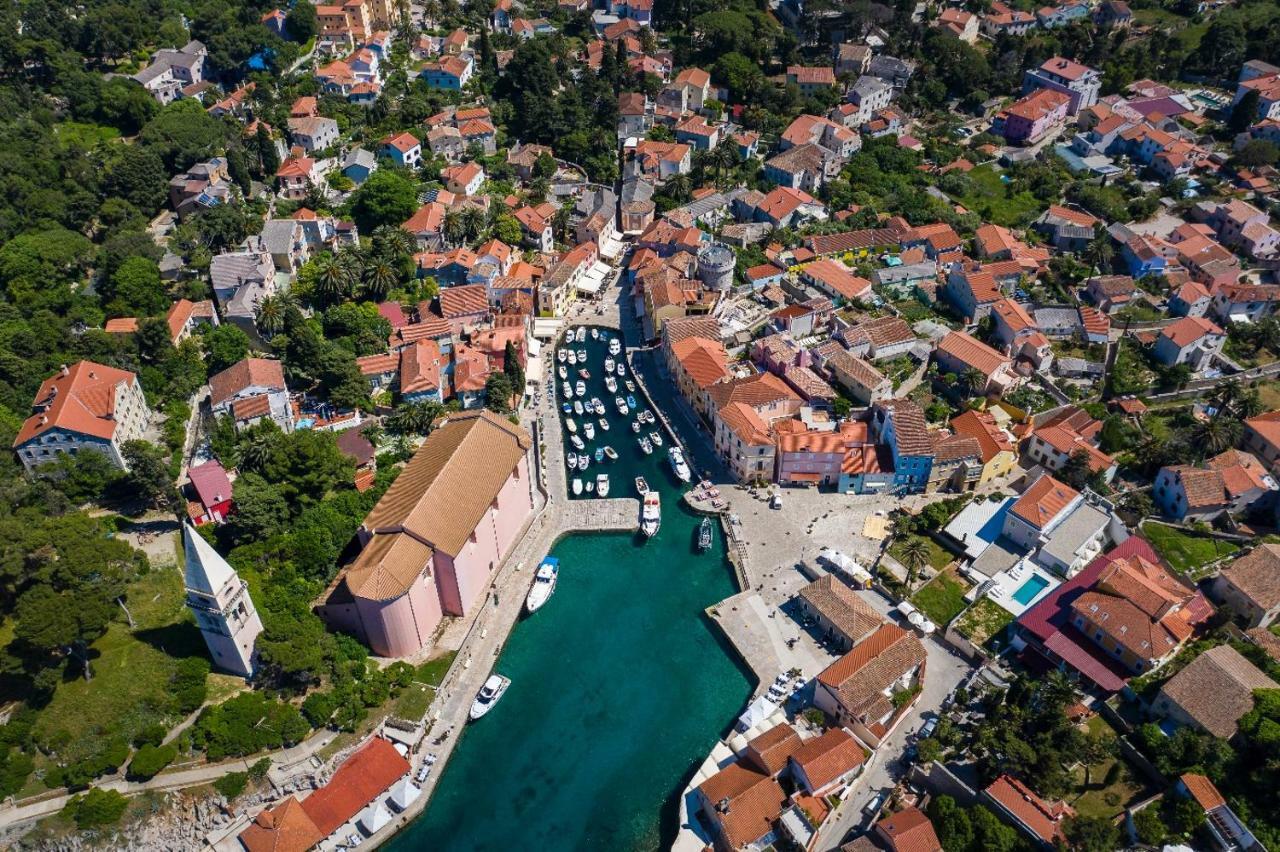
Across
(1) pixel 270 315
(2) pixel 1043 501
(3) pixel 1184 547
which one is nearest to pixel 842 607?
(2) pixel 1043 501

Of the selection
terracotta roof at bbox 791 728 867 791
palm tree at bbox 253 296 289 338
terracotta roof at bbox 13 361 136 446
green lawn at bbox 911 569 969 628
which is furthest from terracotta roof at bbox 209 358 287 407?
green lawn at bbox 911 569 969 628

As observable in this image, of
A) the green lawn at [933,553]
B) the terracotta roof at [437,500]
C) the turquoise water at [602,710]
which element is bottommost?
the turquoise water at [602,710]

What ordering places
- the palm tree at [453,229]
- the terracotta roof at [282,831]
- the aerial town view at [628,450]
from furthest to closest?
the palm tree at [453,229] → the aerial town view at [628,450] → the terracotta roof at [282,831]

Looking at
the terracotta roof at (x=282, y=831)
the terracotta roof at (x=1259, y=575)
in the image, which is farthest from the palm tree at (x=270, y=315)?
the terracotta roof at (x=1259, y=575)

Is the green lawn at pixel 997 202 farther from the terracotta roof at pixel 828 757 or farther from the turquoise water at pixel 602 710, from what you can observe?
the terracotta roof at pixel 828 757

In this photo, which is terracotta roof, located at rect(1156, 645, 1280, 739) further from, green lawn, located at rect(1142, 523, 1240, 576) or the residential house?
the residential house

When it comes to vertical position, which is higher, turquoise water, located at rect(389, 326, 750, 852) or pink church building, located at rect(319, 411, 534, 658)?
pink church building, located at rect(319, 411, 534, 658)
